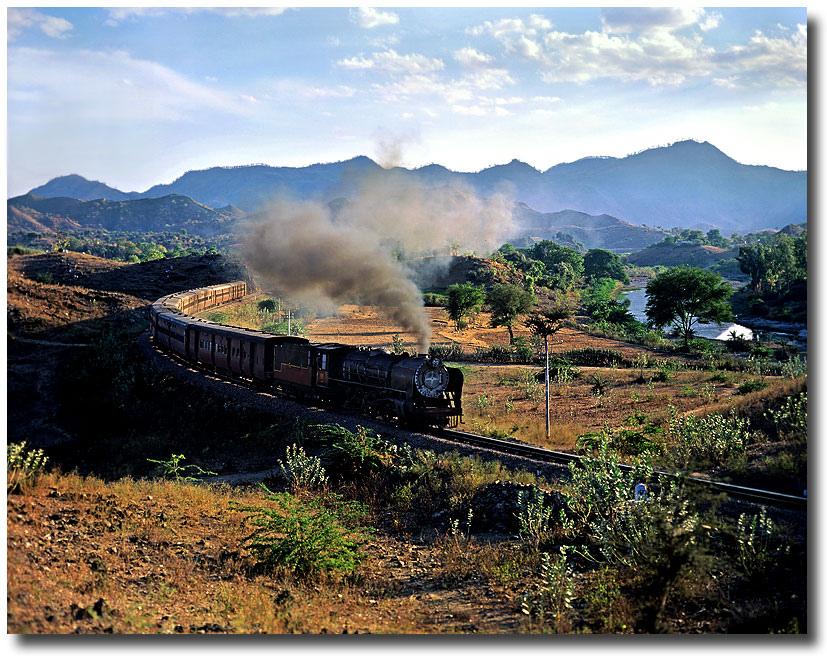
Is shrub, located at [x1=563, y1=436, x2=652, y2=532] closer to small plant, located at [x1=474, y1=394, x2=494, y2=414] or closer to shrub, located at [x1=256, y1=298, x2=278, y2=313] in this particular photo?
small plant, located at [x1=474, y1=394, x2=494, y2=414]

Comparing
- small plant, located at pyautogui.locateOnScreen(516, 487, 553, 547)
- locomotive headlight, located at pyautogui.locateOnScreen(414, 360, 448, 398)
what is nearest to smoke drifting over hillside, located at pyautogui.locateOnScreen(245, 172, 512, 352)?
locomotive headlight, located at pyautogui.locateOnScreen(414, 360, 448, 398)

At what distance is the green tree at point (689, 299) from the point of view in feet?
190

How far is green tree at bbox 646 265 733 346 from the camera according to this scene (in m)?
57.8

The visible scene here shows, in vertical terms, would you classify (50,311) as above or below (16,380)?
above

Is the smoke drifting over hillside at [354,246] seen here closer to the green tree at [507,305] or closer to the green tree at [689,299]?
the green tree at [507,305]

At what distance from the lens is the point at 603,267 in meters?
142

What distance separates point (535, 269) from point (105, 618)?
369 ft

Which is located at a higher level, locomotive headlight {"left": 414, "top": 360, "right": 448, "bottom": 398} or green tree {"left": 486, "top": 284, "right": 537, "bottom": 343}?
green tree {"left": 486, "top": 284, "right": 537, "bottom": 343}

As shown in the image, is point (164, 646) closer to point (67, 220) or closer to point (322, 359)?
point (322, 359)

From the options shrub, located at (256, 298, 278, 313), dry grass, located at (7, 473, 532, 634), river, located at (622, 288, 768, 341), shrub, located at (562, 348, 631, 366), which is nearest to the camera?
dry grass, located at (7, 473, 532, 634)

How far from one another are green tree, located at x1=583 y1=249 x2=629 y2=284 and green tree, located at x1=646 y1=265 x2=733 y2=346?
78.8 metres

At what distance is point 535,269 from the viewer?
116562 millimetres

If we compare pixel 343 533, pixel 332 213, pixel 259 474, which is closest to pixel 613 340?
pixel 332 213

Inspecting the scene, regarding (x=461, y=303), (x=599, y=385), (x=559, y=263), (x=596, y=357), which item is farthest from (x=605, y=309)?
(x=559, y=263)
